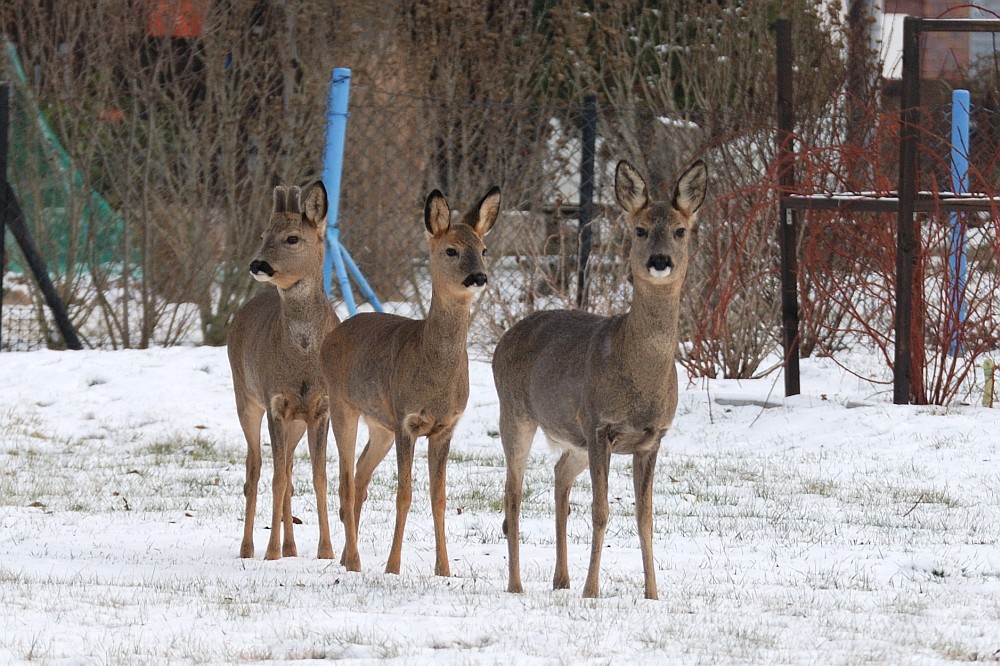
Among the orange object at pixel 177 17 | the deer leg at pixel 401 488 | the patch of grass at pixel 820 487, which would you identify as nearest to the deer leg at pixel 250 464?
the deer leg at pixel 401 488

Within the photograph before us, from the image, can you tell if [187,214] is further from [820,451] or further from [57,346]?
[820,451]

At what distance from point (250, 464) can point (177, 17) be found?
24.4 ft

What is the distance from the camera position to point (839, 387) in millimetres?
12969

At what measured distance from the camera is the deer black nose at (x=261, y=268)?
289 inches

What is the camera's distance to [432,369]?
22.6 ft

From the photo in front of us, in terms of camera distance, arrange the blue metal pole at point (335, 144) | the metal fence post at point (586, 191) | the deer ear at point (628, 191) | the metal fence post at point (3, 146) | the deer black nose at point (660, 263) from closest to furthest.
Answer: the deer black nose at point (660, 263), the deer ear at point (628, 191), the metal fence post at point (3, 146), the blue metal pole at point (335, 144), the metal fence post at point (586, 191)

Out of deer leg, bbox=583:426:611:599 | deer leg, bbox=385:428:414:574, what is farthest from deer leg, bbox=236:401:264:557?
deer leg, bbox=583:426:611:599

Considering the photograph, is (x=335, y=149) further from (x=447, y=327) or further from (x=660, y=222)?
(x=660, y=222)

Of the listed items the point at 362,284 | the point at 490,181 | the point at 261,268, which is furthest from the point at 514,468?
the point at 490,181

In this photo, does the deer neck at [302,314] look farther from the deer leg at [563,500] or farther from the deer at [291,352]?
the deer leg at [563,500]

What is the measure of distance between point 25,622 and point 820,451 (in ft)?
21.7

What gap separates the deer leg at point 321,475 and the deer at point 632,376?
1.14 m

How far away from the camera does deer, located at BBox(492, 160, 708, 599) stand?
247 inches

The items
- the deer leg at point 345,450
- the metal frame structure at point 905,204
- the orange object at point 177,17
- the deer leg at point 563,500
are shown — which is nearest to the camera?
the deer leg at point 563,500
